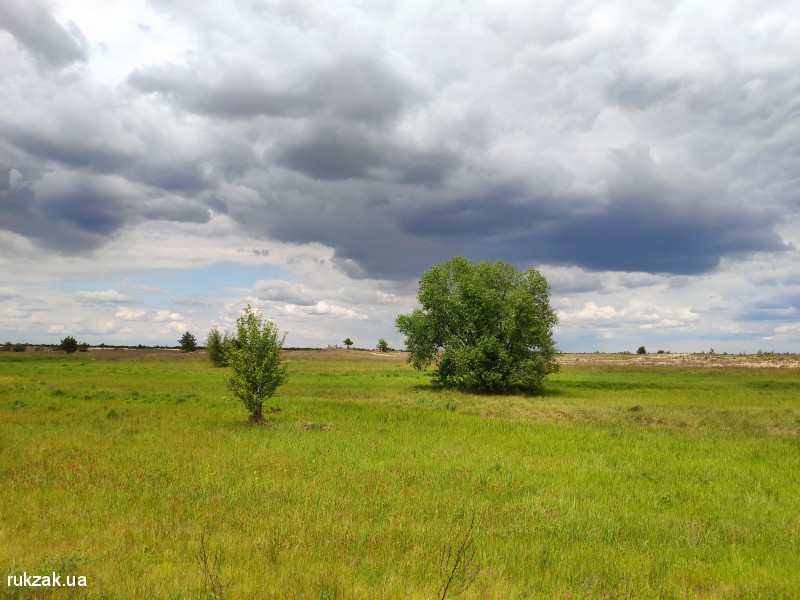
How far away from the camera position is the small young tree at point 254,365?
25281 mm

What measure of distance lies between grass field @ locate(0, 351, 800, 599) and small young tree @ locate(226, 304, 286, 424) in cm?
163

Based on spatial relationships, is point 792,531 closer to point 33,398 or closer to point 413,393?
point 413,393

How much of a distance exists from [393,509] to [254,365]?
53.0 feet

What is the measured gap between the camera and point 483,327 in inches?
2060

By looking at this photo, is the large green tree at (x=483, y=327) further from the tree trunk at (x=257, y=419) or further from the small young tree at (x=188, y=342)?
the small young tree at (x=188, y=342)

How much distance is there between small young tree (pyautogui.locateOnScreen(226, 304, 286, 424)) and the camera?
82.9 ft

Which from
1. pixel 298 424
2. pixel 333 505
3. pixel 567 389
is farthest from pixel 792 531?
pixel 567 389

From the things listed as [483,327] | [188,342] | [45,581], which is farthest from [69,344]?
[45,581]

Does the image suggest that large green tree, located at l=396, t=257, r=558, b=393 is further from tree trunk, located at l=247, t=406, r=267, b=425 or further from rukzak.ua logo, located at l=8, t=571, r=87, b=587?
rukzak.ua logo, located at l=8, t=571, r=87, b=587

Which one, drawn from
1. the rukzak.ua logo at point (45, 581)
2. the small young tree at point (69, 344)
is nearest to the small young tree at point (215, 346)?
the small young tree at point (69, 344)

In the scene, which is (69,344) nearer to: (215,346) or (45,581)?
(215,346)

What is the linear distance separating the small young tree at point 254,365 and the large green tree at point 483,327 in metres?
27.0

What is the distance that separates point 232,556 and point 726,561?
8874 millimetres

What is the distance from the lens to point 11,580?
7.10m
